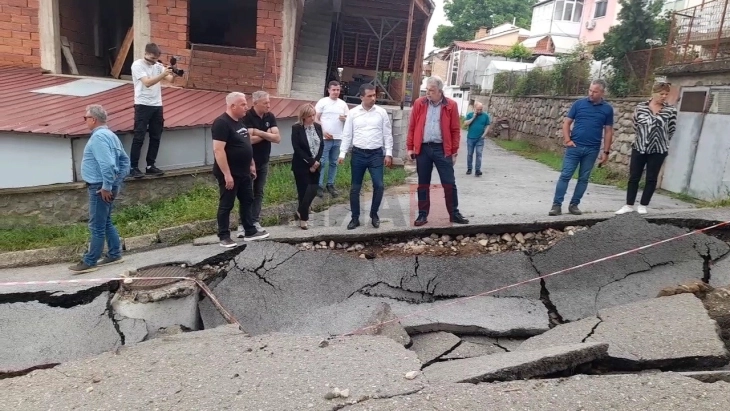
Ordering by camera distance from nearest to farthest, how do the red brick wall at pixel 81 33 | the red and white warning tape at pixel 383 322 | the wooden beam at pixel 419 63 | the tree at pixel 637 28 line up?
1. the red and white warning tape at pixel 383 322
2. the red brick wall at pixel 81 33
3. the wooden beam at pixel 419 63
4. the tree at pixel 637 28

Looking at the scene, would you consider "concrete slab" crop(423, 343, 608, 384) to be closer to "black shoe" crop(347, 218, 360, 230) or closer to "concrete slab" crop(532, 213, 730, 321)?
"concrete slab" crop(532, 213, 730, 321)

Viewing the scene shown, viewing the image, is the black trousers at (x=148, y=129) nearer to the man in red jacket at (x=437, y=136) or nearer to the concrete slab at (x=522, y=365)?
the man in red jacket at (x=437, y=136)

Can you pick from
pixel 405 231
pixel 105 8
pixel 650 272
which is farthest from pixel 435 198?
pixel 105 8

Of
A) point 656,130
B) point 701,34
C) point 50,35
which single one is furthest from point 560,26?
point 50,35

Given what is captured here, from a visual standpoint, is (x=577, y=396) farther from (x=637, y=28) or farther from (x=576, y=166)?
(x=637, y=28)

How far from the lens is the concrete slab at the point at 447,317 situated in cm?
413

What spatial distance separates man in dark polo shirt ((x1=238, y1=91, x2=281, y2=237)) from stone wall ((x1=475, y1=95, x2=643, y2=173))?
24.7 ft

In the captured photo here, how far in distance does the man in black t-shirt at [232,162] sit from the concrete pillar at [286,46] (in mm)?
4575

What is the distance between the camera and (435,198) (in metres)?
6.29

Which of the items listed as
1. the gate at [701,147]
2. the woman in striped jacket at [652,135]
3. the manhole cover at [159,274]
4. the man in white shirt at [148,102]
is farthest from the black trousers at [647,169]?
the man in white shirt at [148,102]

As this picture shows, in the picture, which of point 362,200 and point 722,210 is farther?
point 362,200

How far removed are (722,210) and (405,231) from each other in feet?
11.9

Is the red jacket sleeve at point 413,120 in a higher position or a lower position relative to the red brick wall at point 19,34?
lower

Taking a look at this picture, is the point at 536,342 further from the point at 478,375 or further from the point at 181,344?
the point at 181,344
